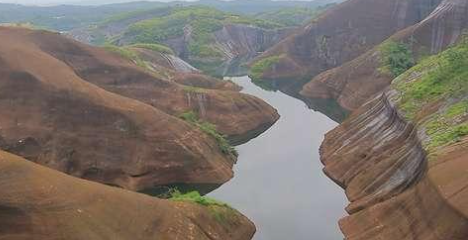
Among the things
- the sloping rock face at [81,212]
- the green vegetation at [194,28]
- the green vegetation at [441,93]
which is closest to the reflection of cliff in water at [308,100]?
the green vegetation at [441,93]

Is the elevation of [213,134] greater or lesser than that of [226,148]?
greater

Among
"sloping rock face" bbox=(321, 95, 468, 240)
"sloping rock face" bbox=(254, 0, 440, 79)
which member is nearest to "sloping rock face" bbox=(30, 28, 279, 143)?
"sloping rock face" bbox=(321, 95, 468, 240)

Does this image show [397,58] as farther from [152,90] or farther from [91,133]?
[91,133]

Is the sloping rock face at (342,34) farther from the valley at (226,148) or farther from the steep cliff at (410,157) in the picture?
the steep cliff at (410,157)

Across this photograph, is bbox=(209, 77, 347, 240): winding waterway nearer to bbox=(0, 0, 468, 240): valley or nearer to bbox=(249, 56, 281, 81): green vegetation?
bbox=(0, 0, 468, 240): valley

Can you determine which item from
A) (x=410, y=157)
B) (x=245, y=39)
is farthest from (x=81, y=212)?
(x=245, y=39)

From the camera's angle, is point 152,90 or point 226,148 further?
point 152,90
